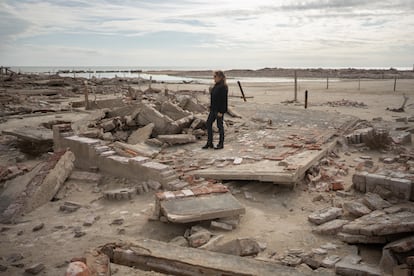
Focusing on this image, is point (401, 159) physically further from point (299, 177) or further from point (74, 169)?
point (74, 169)

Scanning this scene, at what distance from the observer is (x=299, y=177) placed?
20.4ft

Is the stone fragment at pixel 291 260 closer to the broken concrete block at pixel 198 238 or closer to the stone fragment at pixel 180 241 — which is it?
the broken concrete block at pixel 198 238

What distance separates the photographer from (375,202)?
498cm

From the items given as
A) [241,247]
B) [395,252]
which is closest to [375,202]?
[395,252]

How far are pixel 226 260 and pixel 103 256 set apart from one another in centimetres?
126

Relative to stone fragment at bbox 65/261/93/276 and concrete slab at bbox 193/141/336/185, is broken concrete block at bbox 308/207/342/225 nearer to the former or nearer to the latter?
concrete slab at bbox 193/141/336/185

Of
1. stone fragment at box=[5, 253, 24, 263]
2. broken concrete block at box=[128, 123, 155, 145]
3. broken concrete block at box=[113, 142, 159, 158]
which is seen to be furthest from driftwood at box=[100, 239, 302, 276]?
broken concrete block at box=[128, 123, 155, 145]

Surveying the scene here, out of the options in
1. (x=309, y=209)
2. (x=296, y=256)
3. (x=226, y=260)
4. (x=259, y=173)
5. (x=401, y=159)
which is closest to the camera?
(x=226, y=260)

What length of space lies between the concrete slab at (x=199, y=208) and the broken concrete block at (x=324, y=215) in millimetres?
1016

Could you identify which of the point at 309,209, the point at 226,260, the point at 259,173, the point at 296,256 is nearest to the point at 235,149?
the point at 259,173

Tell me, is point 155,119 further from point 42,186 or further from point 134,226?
point 134,226

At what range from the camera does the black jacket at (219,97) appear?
309 inches

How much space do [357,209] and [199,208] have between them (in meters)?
2.25

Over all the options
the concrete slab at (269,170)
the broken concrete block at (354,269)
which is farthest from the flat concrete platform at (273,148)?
the broken concrete block at (354,269)
